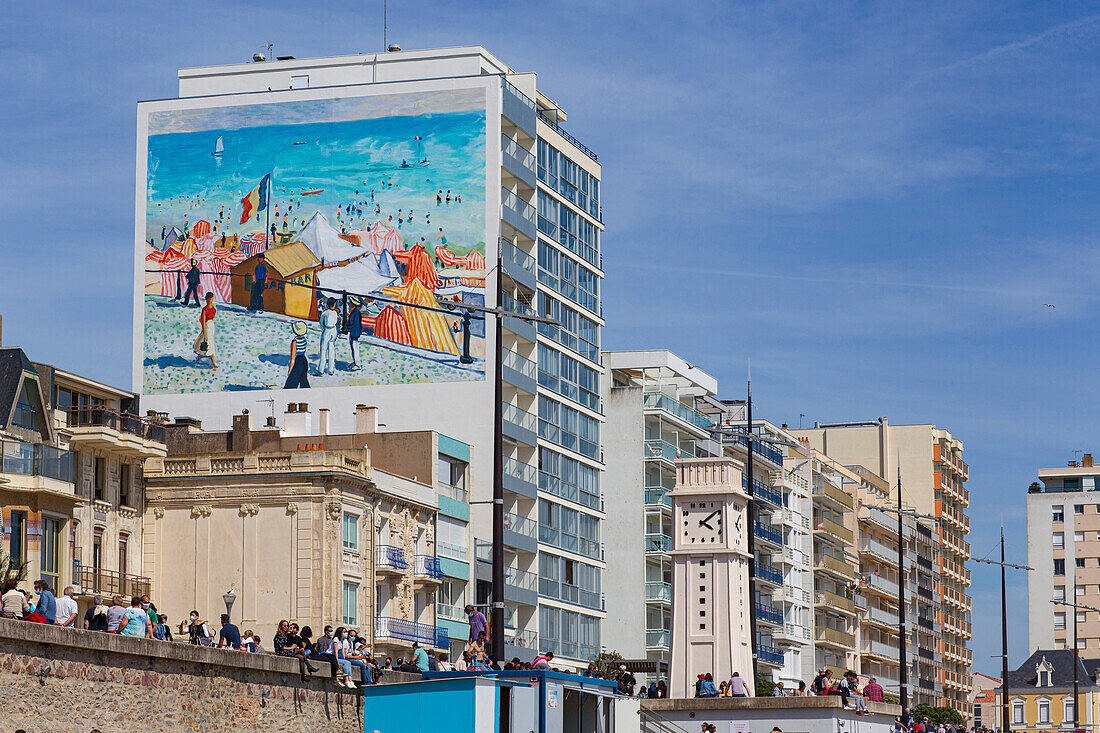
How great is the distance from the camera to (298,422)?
6725cm

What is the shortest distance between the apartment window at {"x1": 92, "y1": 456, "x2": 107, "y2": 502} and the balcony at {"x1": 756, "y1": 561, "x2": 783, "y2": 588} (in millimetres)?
48533


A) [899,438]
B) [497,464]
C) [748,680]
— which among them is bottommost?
[748,680]

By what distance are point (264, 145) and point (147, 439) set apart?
698 inches

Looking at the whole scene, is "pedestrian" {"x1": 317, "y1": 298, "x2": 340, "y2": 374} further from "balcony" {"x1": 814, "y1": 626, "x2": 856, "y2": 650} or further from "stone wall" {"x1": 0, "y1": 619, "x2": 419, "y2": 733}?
"balcony" {"x1": 814, "y1": 626, "x2": 856, "y2": 650}

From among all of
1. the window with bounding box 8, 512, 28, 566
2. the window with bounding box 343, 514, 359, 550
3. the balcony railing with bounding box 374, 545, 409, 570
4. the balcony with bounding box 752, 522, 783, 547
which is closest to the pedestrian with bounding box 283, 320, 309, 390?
the balcony railing with bounding box 374, 545, 409, 570

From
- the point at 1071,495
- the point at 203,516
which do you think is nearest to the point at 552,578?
the point at 203,516

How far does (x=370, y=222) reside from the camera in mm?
72688

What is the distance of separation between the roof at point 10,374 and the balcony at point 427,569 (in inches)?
556

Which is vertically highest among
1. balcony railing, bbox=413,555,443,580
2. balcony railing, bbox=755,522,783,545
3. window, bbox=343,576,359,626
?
balcony railing, bbox=755,522,783,545

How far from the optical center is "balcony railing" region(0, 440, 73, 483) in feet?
170

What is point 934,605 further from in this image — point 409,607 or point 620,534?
point 409,607

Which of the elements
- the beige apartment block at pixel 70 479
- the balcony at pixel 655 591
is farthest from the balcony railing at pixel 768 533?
the beige apartment block at pixel 70 479

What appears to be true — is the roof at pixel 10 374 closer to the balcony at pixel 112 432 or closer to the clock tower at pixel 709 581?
the balcony at pixel 112 432

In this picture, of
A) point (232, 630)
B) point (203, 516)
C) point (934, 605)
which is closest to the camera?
point (232, 630)
